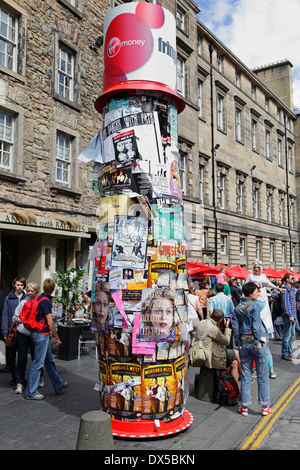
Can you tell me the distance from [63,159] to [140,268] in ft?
34.5

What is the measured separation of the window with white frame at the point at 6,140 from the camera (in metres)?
12.2

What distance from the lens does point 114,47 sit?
5.49 metres

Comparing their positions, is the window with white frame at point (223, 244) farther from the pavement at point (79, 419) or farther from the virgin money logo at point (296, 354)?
the pavement at point (79, 419)

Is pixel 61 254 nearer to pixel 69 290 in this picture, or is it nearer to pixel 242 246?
pixel 69 290

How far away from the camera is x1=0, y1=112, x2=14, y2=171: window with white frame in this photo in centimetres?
1217

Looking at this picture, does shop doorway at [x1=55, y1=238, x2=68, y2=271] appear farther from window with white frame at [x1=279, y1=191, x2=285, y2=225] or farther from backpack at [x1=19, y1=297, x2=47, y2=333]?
window with white frame at [x1=279, y1=191, x2=285, y2=225]

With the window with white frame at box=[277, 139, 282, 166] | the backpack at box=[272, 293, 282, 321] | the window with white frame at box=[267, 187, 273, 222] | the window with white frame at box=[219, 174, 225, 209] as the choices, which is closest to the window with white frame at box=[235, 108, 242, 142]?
the window with white frame at box=[219, 174, 225, 209]

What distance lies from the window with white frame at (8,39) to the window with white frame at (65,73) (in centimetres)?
198

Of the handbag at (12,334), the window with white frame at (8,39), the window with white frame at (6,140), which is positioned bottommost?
the handbag at (12,334)

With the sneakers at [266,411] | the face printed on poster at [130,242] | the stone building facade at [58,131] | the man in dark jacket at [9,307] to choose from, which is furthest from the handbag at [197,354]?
the man in dark jacket at [9,307]

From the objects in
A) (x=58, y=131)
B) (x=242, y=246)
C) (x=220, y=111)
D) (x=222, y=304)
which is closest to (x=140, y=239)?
(x=222, y=304)

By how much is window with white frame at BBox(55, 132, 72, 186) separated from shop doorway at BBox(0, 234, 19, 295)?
2630mm
